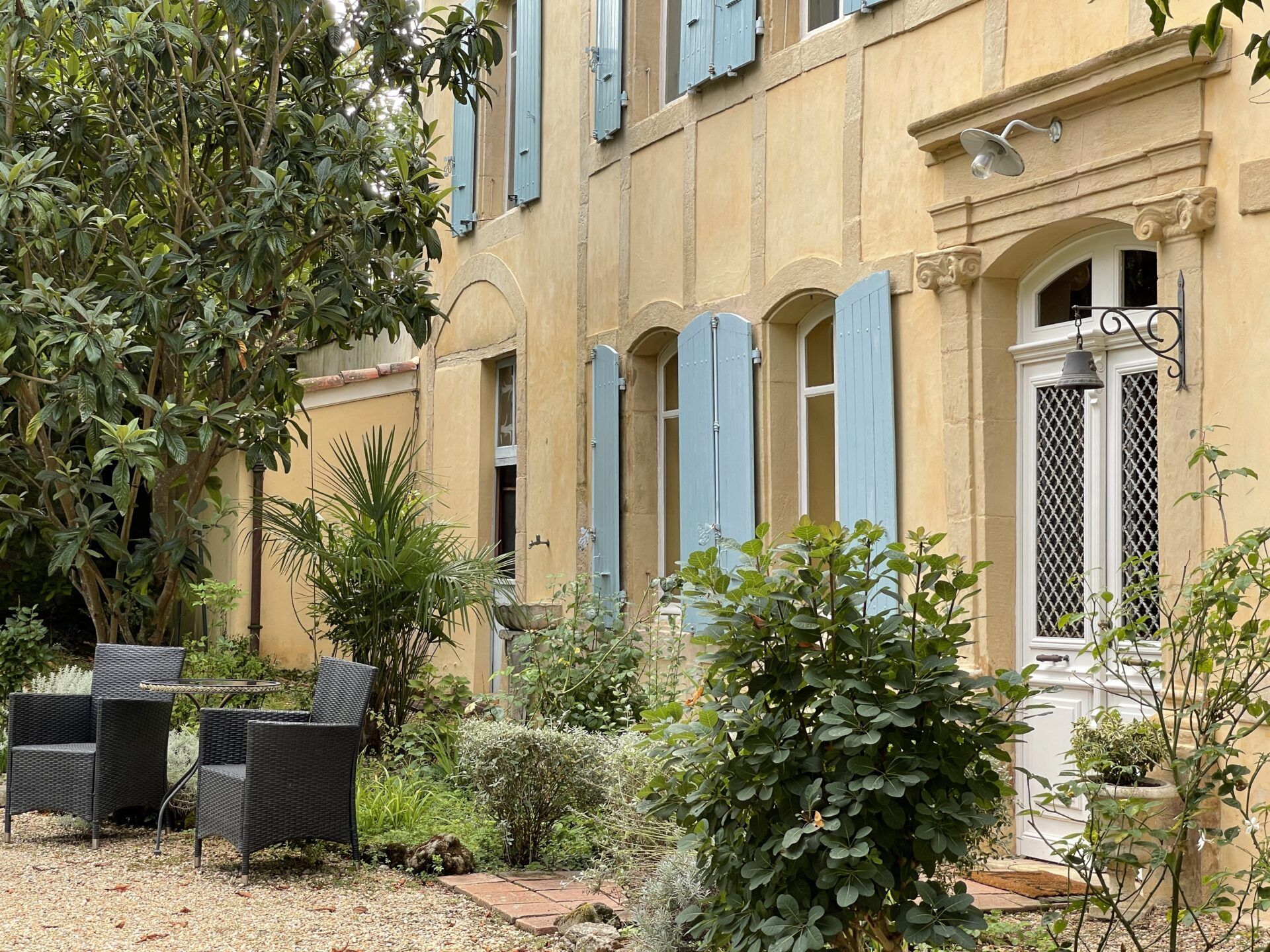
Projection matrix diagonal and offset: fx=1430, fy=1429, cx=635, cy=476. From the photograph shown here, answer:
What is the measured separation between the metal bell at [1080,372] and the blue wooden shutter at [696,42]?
3671 millimetres

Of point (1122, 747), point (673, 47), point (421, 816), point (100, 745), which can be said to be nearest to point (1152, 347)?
point (1122, 747)

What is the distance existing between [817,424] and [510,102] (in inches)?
215

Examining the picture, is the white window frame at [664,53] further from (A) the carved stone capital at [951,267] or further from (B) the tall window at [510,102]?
(A) the carved stone capital at [951,267]

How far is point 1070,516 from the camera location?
6.25 m

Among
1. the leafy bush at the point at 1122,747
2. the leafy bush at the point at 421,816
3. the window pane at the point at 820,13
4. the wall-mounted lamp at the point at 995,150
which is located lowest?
the leafy bush at the point at 421,816

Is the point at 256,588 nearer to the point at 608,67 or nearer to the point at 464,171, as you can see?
the point at 464,171

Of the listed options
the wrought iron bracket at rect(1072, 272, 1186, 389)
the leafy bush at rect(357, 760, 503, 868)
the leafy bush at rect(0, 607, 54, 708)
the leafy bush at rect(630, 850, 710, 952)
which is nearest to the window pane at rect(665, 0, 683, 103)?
the wrought iron bracket at rect(1072, 272, 1186, 389)

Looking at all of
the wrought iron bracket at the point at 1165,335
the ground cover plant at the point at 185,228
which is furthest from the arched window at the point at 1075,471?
the ground cover plant at the point at 185,228

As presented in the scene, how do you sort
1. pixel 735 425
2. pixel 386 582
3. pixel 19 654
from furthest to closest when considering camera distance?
pixel 19 654 → pixel 386 582 → pixel 735 425

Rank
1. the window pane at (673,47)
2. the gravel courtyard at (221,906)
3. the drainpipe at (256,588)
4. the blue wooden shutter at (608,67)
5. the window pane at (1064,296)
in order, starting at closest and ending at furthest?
the gravel courtyard at (221,906) → the window pane at (1064,296) → the window pane at (673,47) → the blue wooden shutter at (608,67) → the drainpipe at (256,588)

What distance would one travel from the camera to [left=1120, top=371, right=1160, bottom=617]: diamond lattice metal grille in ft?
19.1

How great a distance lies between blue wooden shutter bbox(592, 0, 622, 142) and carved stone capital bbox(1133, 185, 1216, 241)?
4.73 m

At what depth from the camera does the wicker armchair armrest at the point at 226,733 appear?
6.59 metres

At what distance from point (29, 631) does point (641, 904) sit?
8478 millimetres
